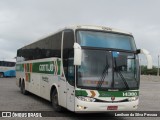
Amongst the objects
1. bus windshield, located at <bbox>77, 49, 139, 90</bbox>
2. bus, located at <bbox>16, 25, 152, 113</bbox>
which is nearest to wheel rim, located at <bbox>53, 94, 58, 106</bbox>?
bus, located at <bbox>16, 25, 152, 113</bbox>

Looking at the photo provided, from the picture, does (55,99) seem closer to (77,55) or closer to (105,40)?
(105,40)

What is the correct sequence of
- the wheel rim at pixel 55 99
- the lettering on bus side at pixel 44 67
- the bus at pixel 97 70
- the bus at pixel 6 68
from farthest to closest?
the bus at pixel 6 68
the lettering on bus side at pixel 44 67
the wheel rim at pixel 55 99
the bus at pixel 97 70

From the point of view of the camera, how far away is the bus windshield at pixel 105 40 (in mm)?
10750

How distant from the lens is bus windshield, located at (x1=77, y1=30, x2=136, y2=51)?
1075 cm

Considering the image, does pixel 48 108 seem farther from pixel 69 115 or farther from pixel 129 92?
pixel 129 92

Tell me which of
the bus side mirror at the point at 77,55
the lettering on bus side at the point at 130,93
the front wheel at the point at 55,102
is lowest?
the front wheel at the point at 55,102

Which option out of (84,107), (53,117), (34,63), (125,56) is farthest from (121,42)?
(34,63)

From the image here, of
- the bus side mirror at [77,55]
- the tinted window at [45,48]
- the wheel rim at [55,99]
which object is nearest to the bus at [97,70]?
the bus side mirror at [77,55]

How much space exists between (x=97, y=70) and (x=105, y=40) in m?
1.18

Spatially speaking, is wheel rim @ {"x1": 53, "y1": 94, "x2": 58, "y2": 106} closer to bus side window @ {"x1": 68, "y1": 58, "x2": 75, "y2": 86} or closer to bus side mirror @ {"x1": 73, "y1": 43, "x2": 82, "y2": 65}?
bus side window @ {"x1": 68, "y1": 58, "x2": 75, "y2": 86}

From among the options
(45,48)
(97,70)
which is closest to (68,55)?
(97,70)

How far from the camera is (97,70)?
34.2 feet

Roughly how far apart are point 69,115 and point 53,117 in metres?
0.91

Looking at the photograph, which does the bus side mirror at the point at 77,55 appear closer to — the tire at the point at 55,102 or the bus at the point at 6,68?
the tire at the point at 55,102
